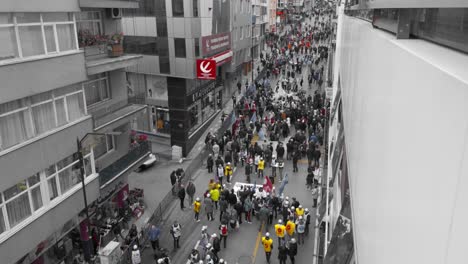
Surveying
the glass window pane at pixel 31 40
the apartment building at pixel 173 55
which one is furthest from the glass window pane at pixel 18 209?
the apartment building at pixel 173 55

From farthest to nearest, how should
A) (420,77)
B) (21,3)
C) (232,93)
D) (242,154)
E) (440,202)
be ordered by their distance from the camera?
(232,93), (242,154), (21,3), (420,77), (440,202)

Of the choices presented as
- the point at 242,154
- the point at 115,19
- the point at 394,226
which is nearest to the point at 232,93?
the point at 242,154

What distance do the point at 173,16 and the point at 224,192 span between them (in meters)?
14.0

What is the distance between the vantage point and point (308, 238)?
17.5m

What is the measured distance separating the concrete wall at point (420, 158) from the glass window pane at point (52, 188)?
13.4 m

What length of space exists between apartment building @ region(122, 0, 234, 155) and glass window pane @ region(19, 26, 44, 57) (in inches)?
575

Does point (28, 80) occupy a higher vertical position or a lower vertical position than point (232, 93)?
higher

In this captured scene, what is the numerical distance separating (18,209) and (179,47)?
17.3m

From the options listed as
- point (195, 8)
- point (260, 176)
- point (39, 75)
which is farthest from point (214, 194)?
point (195, 8)

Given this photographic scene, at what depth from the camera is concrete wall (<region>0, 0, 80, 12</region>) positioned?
1117 centimetres

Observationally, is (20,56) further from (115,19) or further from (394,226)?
(394,226)

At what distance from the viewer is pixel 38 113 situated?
1303 cm

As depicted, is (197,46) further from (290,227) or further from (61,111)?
(290,227)

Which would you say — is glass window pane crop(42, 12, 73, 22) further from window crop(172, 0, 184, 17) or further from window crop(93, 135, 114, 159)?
window crop(172, 0, 184, 17)
